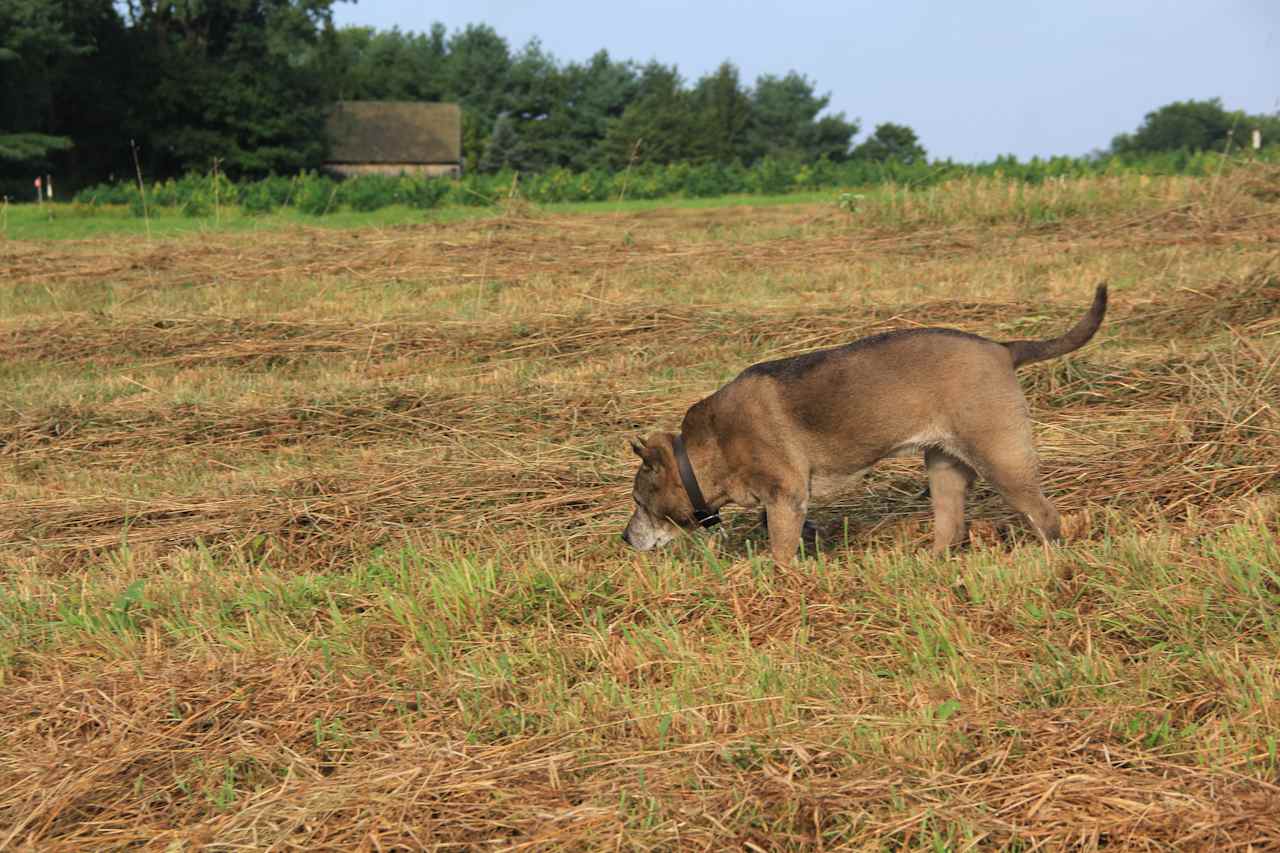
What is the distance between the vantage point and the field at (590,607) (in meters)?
3.34

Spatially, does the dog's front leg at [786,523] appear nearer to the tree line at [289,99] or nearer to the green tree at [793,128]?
the tree line at [289,99]

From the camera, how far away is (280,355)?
1098cm

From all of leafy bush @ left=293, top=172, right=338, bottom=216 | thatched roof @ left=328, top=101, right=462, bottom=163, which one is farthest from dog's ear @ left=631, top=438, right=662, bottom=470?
thatched roof @ left=328, top=101, right=462, bottom=163

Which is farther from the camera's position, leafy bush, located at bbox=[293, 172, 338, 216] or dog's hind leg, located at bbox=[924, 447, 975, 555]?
leafy bush, located at bbox=[293, 172, 338, 216]

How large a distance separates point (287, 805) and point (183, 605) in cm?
208

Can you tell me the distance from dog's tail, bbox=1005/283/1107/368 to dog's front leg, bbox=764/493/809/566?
4.03 ft

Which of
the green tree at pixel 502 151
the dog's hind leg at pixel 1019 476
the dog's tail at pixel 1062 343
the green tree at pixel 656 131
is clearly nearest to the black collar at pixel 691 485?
the dog's hind leg at pixel 1019 476

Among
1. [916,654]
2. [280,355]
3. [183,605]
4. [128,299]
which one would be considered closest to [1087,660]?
[916,654]

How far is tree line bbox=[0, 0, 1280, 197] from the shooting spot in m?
46.6

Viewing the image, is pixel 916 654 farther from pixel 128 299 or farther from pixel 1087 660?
pixel 128 299

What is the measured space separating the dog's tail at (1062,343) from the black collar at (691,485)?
1621 millimetres

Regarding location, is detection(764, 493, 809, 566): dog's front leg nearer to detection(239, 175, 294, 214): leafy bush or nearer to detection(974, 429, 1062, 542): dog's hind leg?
detection(974, 429, 1062, 542): dog's hind leg

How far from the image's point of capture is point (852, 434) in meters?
5.59

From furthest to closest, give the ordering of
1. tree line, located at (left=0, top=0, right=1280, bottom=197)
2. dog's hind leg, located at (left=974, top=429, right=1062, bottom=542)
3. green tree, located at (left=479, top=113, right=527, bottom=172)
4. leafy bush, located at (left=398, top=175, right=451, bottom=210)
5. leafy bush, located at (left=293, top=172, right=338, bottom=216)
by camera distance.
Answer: green tree, located at (left=479, top=113, right=527, bottom=172) < tree line, located at (left=0, top=0, right=1280, bottom=197) < leafy bush, located at (left=398, top=175, right=451, bottom=210) < leafy bush, located at (left=293, top=172, right=338, bottom=216) < dog's hind leg, located at (left=974, top=429, right=1062, bottom=542)
